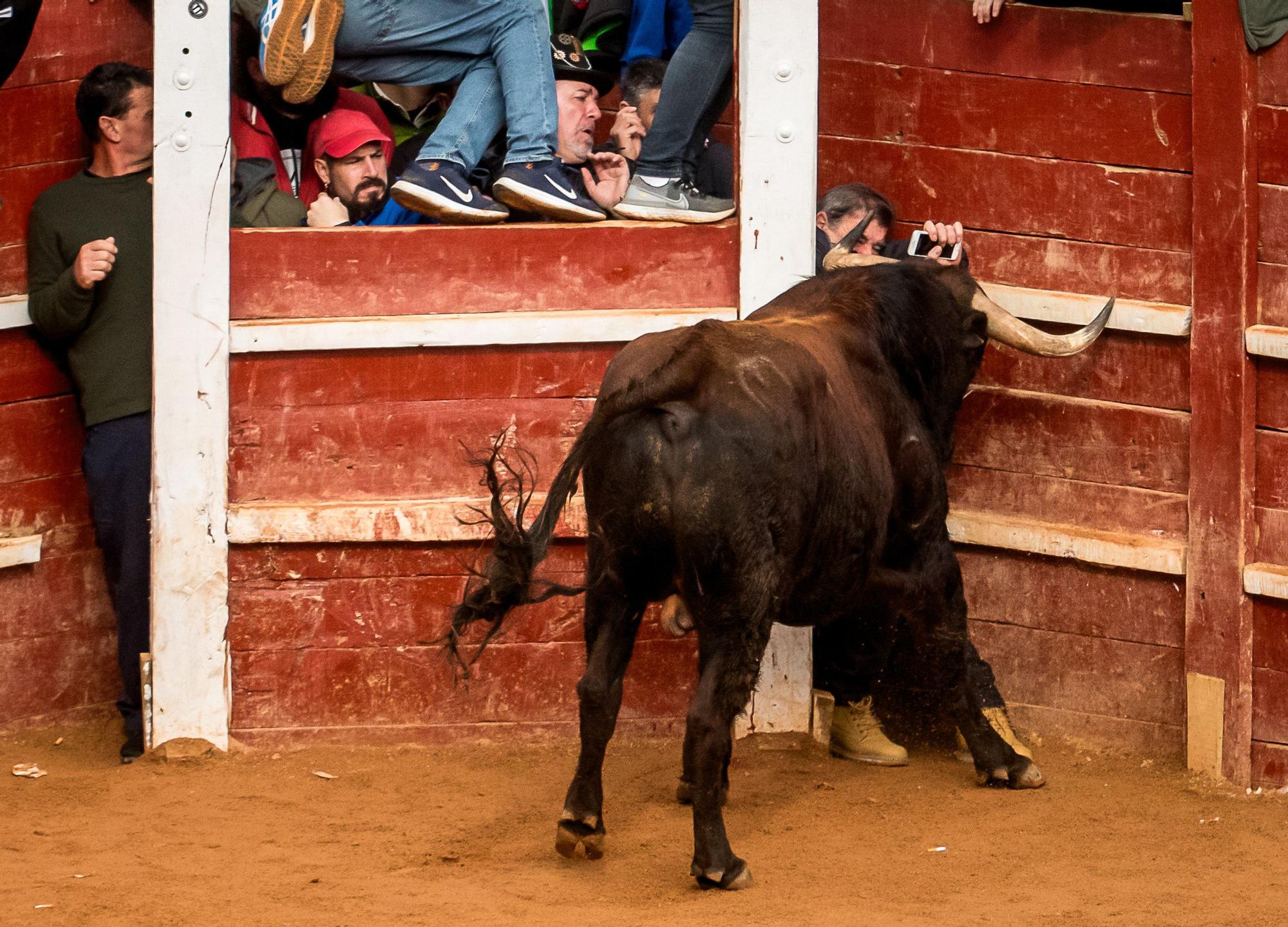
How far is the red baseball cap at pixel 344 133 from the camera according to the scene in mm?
5699

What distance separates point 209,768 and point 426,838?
1.02m

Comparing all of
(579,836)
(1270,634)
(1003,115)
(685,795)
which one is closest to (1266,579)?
(1270,634)

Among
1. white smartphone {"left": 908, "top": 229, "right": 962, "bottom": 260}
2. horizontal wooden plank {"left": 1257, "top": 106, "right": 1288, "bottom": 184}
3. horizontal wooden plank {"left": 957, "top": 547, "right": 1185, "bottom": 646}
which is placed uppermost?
horizontal wooden plank {"left": 1257, "top": 106, "right": 1288, "bottom": 184}

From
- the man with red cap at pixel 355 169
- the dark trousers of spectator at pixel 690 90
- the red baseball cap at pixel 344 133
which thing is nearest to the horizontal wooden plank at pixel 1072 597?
the dark trousers of spectator at pixel 690 90

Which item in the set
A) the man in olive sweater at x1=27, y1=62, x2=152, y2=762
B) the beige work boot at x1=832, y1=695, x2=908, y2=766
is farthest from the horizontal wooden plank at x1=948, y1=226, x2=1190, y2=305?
the man in olive sweater at x1=27, y1=62, x2=152, y2=762

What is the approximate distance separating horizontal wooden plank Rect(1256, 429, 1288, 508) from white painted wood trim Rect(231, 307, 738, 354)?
1.73m

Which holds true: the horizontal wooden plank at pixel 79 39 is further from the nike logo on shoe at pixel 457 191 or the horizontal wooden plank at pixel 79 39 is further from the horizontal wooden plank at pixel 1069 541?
the horizontal wooden plank at pixel 1069 541

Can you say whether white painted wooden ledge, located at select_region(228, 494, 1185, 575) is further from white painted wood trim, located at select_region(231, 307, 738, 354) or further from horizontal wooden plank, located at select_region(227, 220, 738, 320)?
horizontal wooden plank, located at select_region(227, 220, 738, 320)

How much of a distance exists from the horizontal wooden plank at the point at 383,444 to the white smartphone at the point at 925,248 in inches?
49.2

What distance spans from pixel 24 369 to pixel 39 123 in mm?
853

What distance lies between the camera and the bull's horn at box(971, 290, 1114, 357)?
5.11 metres

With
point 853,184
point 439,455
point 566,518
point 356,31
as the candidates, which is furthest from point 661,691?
point 356,31

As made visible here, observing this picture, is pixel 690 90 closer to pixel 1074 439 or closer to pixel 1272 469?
pixel 1074 439

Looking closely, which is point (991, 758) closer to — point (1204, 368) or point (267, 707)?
point (1204, 368)
